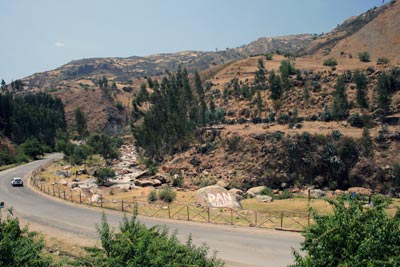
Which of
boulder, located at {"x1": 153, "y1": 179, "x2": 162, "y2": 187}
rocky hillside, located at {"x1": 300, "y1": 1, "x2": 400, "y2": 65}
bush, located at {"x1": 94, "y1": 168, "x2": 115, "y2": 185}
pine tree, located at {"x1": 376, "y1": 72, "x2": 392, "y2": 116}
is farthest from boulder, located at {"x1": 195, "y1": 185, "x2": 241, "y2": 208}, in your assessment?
rocky hillside, located at {"x1": 300, "y1": 1, "x2": 400, "y2": 65}

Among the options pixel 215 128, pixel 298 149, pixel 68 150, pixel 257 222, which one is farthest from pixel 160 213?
pixel 68 150

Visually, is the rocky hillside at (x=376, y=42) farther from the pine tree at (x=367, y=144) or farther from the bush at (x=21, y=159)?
the bush at (x=21, y=159)

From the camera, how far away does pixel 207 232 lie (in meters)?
24.6

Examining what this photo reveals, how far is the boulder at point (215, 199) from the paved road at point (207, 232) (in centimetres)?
608

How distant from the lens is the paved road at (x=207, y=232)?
2008 centimetres

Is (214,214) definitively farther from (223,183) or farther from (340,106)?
(340,106)

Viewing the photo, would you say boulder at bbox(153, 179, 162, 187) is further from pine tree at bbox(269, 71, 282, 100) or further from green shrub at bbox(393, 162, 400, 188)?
green shrub at bbox(393, 162, 400, 188)

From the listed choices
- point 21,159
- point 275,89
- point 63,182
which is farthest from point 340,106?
point 21,159

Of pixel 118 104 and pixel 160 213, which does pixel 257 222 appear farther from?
pixel 118 104

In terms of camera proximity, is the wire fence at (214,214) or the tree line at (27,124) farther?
the tree line at (27,124)

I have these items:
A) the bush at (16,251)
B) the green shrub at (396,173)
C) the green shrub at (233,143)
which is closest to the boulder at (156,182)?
the green shrub at (233,143)

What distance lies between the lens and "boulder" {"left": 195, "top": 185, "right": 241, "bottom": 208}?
3231 cm

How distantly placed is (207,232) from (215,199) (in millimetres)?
9058

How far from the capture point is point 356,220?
10000mm
